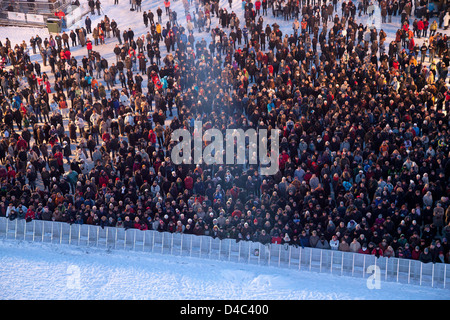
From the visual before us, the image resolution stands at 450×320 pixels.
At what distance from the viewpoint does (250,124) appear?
73.9 feet

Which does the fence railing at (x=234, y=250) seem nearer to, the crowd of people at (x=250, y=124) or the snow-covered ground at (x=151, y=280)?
the snow-covered ground at (x=151, y=280)

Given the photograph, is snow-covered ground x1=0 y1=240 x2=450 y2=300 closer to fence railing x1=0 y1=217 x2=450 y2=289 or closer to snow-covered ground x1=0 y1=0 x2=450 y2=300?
snow-covered ground x1=0 y1=0 x2=450 y2=300

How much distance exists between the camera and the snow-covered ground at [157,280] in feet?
58.7

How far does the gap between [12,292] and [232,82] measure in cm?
1207

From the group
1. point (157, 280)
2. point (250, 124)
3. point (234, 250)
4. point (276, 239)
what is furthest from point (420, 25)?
point (157, 280)

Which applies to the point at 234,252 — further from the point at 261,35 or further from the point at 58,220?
the point at 261,35

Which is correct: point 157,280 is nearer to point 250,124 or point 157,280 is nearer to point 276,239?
point 276,239

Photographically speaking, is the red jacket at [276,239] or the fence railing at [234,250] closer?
the fence railing at [234,250]

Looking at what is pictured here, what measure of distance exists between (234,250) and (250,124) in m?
5.33

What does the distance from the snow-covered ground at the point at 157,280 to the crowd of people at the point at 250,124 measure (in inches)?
39.9

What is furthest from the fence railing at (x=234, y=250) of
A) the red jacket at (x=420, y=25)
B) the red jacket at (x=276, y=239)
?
the red jacket at (x=420, y=25)

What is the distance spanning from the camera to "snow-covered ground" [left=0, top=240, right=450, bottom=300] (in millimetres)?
17891

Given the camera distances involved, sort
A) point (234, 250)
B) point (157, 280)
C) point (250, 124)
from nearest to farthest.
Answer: point (157, 280), point (234, 250), point (250, 124)

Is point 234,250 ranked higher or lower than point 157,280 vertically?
higher
